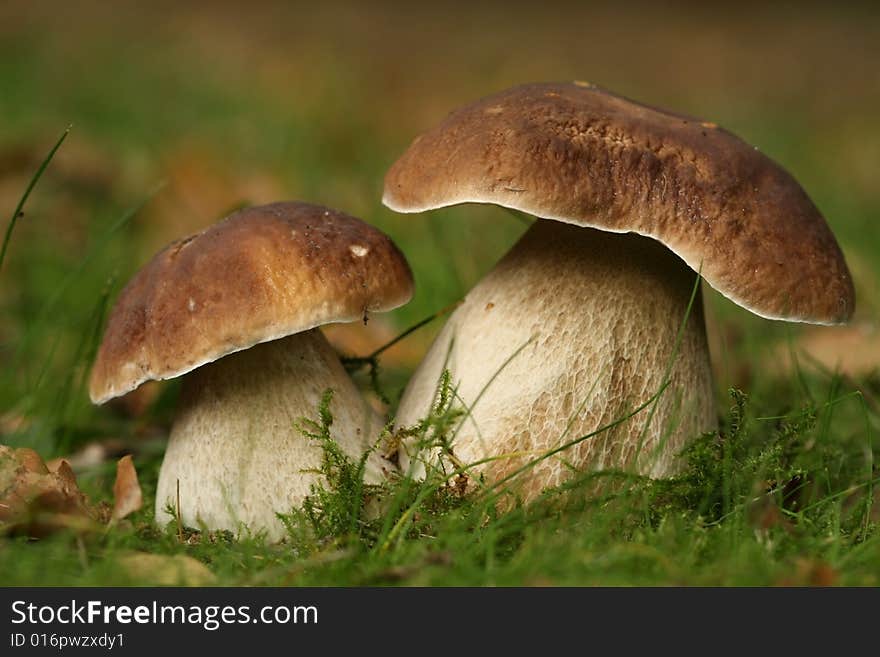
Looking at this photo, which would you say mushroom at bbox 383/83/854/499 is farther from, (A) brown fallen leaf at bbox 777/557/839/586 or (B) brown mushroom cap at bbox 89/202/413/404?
(A) brown fallen leaf at bbox 777/557/839/586

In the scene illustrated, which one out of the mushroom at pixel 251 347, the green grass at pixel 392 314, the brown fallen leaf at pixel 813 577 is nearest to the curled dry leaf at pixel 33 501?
the green grass at pixel 392 314

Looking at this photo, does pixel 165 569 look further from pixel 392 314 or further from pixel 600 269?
pixel 392 314

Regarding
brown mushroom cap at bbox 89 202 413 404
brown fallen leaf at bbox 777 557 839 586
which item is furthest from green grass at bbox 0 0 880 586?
brown mushroom cap at bbox 89 202 413 404

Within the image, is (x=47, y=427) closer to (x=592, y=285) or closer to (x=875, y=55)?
(x=592, y=285)

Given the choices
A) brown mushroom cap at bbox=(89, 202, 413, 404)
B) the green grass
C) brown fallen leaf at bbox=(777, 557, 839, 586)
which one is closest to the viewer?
brown fallen leaf at bbox=(777, 557, 839, 586)
